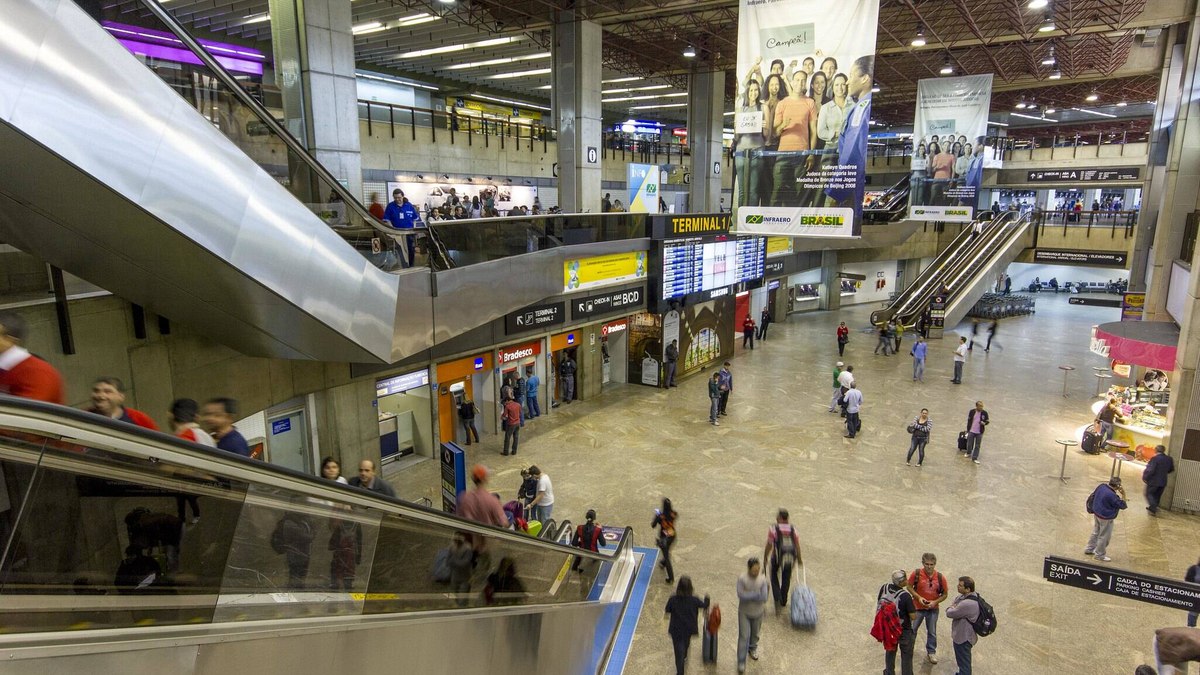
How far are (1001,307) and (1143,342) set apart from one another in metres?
21.3

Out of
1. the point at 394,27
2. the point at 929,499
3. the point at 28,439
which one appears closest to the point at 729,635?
the point at 929,499

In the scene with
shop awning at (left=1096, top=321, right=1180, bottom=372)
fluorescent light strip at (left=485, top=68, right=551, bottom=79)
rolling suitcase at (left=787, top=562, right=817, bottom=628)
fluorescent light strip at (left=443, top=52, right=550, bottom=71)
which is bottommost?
rolling suitcase at (left=787, top=562, right=817, bottom=628)

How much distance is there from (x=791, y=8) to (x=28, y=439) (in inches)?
385

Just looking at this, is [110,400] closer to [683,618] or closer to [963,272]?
[683,618]

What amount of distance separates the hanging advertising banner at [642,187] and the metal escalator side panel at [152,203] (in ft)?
32.4

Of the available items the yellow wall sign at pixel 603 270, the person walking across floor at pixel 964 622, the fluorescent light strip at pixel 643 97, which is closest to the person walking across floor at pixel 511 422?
the yellow wall sign at pixel 603 270

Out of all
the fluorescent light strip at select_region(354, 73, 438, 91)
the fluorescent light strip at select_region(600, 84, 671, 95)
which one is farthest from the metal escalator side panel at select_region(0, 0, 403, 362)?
the fluorescent light strip at select_region(600, 84, 671, 95)

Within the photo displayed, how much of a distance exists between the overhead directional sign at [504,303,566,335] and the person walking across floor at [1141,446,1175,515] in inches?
430

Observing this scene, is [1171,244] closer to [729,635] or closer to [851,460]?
[851,460]

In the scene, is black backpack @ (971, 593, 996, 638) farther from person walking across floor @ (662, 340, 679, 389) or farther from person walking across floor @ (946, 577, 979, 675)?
person walking across floor @ (662, 340, 679, 389)

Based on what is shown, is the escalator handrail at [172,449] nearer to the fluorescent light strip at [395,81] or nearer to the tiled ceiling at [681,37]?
the tiled ceiling at [681,37]

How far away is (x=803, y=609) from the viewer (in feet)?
23.1

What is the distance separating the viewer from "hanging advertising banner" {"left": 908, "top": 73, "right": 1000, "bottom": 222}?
18422mm

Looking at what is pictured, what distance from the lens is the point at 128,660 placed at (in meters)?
1.59
